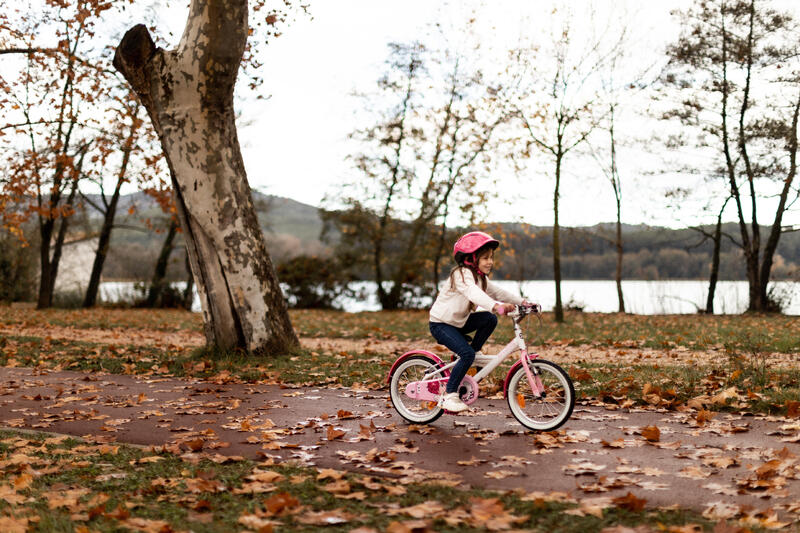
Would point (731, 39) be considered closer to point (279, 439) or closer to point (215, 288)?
point (215, 288)

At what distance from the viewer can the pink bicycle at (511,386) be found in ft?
20.4

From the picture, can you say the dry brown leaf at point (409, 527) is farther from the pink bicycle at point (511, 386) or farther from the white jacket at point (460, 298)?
the white jacket at point (460, 298)

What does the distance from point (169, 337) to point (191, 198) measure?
271 inches

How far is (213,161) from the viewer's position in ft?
36.9

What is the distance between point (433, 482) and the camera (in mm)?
4848

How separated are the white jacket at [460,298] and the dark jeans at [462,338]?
0.07m

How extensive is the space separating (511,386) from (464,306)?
2.79ft

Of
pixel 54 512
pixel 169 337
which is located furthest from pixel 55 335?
pixel 54 512

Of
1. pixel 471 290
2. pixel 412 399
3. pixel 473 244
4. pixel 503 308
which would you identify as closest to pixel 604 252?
pixel 412 399

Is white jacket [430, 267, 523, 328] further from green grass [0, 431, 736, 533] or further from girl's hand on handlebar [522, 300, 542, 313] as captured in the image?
green grass [0, 431, 736, 533]

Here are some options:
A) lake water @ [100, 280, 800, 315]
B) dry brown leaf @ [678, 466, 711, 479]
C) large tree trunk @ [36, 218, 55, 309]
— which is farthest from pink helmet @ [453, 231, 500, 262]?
large tree trunk @ [36, 218, 55, 309]

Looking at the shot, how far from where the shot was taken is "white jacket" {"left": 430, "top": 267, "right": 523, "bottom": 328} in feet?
21.0

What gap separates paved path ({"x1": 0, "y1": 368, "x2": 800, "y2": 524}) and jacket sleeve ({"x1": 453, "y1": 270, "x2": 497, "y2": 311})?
119 centimetres

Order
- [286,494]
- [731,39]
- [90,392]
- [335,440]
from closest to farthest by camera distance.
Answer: [286,494]
[335,440]
[90,392]
[731,39]
